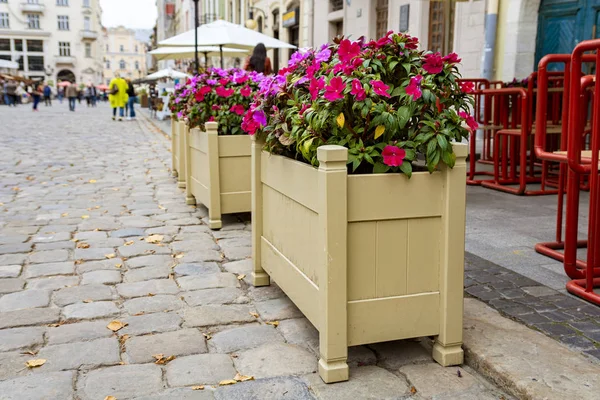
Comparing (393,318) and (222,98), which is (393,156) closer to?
(393,318)

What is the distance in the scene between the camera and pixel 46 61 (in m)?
89.8

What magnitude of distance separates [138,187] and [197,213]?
6.45 feet

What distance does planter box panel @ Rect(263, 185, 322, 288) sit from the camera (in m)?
2.90

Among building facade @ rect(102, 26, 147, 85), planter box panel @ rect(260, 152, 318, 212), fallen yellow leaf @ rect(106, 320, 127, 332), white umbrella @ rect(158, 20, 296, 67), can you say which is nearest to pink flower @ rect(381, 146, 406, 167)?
planter box panel @ rect(260, 152, 318, 212)

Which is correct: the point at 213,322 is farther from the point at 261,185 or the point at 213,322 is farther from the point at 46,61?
the point at 46,61

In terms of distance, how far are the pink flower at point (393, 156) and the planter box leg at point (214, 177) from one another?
298cm

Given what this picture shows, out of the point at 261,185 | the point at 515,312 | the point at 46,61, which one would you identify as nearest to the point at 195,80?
the point at 261,185

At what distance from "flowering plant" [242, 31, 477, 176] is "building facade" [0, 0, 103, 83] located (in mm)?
92375

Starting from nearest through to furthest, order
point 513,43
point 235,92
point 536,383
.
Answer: point 536,383 → point 235,92 → point 513,43

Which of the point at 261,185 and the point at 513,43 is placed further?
the point at 513,43

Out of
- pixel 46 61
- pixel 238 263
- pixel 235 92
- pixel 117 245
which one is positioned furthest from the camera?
pixel 46 61

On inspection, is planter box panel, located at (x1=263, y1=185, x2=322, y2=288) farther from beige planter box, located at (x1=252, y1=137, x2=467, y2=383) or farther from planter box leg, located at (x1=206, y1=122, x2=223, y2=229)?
planter box leg, located at (x1=206, y1=122, x2=223, y2=229)

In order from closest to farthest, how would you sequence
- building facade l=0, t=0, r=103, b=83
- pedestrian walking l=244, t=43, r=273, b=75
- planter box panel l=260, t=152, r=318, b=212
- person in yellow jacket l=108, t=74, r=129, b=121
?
planter box panel l=260, t=152, r=318, b=212 → pedestrian walking l=244, t=43, r=273, b=75 → person in yellow jacket l=108, t=74, r=129, b=121 → building facade l=0, t=0, r=103, b=83

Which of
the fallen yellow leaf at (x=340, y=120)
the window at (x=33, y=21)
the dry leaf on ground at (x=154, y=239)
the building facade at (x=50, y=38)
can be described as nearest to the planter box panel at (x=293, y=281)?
the fallen yellow leaf at (x=340, y=120)
